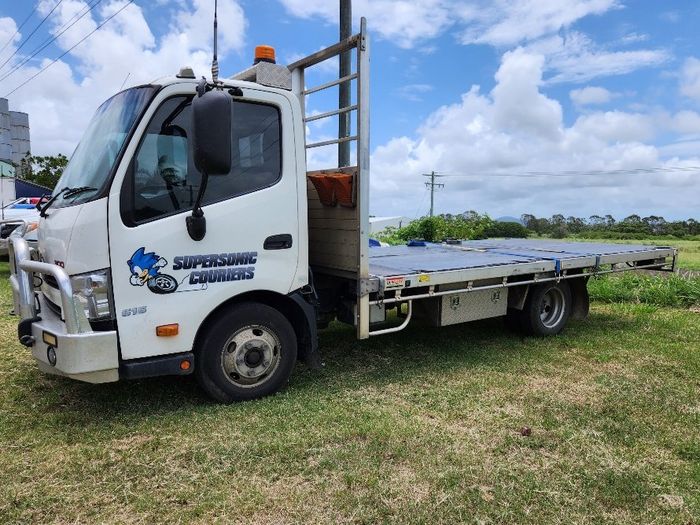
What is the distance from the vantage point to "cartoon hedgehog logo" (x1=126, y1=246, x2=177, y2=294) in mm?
3883

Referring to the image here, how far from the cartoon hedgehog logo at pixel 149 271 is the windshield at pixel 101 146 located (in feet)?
1.64

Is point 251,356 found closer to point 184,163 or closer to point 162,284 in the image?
point 162,284

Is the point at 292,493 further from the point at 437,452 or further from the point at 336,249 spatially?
the point at 336,249

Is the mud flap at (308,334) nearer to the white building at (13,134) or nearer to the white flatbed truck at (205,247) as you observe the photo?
the white flatbed truck at (205,247)

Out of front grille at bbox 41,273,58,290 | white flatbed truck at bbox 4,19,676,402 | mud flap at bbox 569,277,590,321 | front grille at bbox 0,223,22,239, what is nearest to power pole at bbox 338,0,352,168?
white flatbed truck at bbox 4,19,676,402

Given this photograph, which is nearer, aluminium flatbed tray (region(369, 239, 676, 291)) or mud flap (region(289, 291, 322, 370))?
mud flap (region(289, 291, 322, 370))

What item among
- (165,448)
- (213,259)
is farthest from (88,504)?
(213,259)

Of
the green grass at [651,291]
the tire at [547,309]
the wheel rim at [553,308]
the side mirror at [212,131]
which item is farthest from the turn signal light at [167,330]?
the green grass at [651,291]

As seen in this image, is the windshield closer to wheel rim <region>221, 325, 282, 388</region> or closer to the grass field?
wheel rim <region>221, 325, 282, 388</region>

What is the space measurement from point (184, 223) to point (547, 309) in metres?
4.78

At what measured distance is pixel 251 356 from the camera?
4.44 meters

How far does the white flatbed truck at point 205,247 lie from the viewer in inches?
150

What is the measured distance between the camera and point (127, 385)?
4.87 metres

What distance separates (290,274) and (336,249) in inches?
27.8
